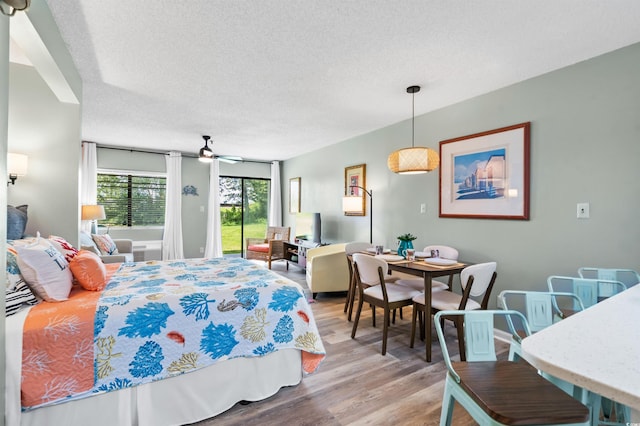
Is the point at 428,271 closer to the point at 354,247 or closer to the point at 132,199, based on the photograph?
the point at 354,247

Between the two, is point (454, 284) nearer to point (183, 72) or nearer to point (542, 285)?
point (542, 285)

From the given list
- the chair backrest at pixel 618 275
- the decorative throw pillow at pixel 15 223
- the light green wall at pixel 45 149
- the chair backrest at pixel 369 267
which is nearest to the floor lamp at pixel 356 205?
the chair backrest at pixel 369 267

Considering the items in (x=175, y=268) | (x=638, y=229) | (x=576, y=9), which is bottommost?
→ (x=175, y=268)

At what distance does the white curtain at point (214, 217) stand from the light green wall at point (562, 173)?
4.69 m

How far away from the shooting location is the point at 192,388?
1.80m

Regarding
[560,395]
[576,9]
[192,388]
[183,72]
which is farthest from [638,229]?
[183,72]

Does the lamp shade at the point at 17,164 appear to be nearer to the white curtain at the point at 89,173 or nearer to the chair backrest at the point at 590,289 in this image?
the white curtain at the point at 89,173

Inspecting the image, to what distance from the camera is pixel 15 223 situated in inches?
97.4

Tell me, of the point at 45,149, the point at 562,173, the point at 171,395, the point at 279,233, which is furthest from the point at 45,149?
the point at 562,173

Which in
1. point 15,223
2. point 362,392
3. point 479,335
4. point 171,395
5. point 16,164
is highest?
point 16,164

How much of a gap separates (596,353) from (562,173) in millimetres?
2438

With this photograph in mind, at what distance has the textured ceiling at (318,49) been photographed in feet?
6.35

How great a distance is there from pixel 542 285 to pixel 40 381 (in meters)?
3.59

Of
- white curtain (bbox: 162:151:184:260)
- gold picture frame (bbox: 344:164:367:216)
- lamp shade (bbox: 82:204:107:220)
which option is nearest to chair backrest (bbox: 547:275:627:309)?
gold picture frame (bbox: 344:164:367:216)
